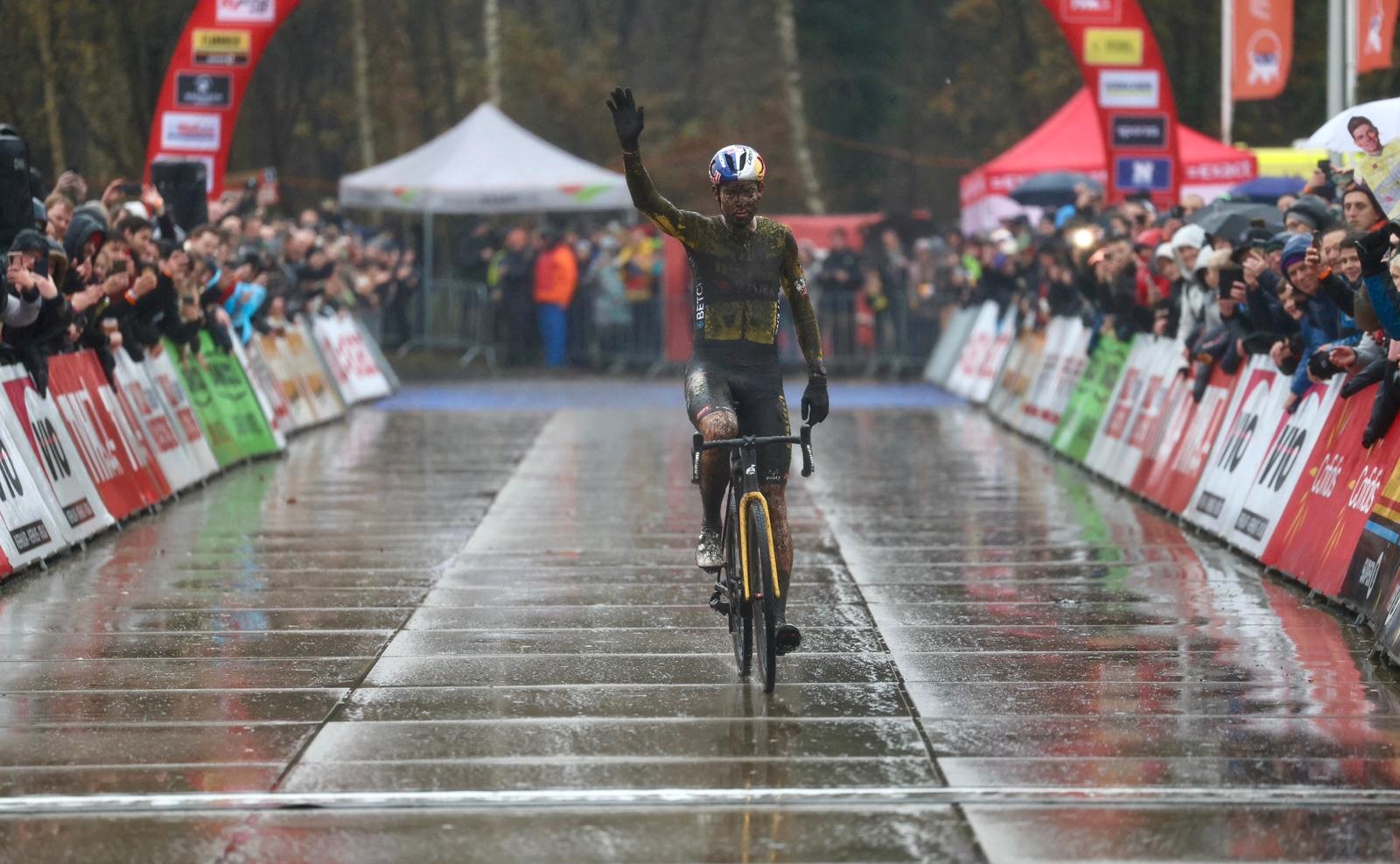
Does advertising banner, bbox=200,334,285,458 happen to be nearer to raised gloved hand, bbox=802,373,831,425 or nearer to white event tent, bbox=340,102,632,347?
raised gloved hand, bbox=802,373,831,425

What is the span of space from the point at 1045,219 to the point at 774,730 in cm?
1901

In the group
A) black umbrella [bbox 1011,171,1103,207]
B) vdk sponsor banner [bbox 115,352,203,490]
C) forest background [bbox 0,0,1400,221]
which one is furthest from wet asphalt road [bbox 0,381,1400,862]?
forest background [bbox 0,0,1400,221]

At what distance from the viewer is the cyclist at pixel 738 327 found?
9133 millimetres

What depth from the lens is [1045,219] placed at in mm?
26359

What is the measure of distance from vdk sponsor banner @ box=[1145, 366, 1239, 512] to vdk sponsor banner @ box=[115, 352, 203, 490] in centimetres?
717

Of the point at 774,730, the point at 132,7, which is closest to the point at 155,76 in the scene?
the point at 132,7

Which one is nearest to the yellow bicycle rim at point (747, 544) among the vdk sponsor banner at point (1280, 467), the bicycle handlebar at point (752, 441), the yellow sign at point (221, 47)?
the bicycle handlebar at point (752, 441)

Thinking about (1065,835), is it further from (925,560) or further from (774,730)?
(925,560)

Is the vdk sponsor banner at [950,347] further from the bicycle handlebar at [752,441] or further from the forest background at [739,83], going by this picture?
the bicycle handlebar at [752,441]

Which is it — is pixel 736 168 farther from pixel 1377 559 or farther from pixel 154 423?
pixel 154 423

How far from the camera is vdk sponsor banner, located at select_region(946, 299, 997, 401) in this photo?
29719 millimetres

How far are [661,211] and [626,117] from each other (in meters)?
0.50

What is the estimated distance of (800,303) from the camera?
9.45 m

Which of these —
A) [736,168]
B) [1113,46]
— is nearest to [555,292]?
[1113,46]
